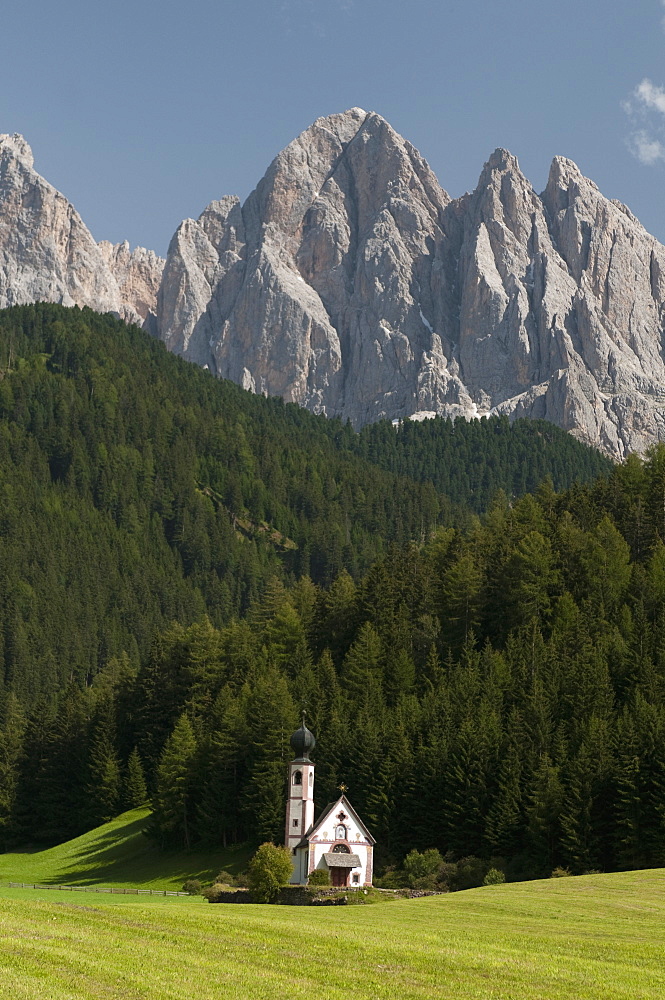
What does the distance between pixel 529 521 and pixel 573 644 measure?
31.4 m

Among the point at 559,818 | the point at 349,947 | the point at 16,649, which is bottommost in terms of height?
the point at 349,947

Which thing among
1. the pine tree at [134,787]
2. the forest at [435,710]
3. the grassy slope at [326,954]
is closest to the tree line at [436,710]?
the forest at [435,710]

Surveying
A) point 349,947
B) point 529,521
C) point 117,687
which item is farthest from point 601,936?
point 117,687

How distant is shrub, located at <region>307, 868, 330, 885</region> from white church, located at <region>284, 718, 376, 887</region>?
611mm

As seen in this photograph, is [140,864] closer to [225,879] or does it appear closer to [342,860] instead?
[225,879]

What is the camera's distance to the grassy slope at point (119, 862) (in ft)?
287

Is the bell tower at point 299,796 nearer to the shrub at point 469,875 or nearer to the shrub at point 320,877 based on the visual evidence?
the shrub at point 320,877

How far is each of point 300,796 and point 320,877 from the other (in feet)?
25.5

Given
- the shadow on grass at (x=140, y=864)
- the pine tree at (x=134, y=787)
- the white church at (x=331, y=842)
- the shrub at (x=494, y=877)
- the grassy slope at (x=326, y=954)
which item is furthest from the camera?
the pine tree at (x=134, y=787)

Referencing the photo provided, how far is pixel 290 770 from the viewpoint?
270 feet

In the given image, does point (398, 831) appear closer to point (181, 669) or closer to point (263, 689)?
point (263, 689)

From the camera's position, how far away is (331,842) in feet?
253

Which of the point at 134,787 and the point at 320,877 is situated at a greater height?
the point at 134,787

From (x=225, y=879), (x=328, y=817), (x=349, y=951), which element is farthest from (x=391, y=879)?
(x=349, y=951)
